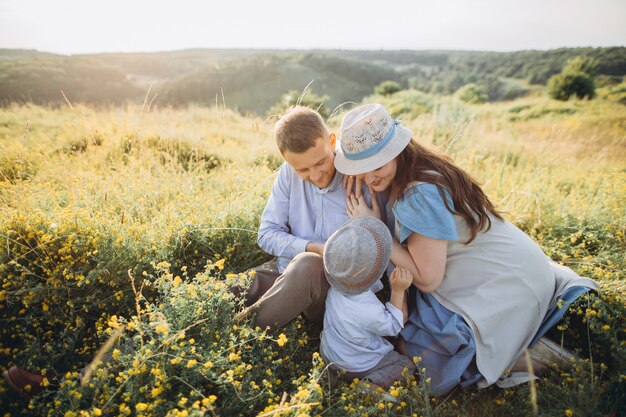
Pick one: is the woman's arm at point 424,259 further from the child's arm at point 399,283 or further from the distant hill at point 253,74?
the distant hill at point 253,74

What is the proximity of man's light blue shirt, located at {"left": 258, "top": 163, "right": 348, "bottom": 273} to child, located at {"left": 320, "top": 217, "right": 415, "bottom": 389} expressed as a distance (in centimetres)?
50

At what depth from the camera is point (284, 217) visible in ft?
9.70

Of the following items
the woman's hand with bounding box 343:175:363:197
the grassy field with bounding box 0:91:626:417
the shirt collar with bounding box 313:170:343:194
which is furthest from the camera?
the shirt collar with bounding box 313:170:343:194

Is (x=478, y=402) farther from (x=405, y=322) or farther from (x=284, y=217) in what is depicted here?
(x=284, y=217)

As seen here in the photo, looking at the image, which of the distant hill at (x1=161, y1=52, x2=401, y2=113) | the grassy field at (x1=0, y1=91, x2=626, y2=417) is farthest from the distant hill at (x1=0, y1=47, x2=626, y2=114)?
the grassy field at (x1=0, y1=91, x2=626, y2=417)

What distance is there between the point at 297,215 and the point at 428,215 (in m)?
1.10

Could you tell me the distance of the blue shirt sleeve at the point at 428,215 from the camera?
6.96 ft

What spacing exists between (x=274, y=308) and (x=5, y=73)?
10755 millimetres

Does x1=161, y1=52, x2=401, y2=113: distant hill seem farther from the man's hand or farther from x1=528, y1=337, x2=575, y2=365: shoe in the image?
x1=528, y1=337, x2=575, y2=365: shoe

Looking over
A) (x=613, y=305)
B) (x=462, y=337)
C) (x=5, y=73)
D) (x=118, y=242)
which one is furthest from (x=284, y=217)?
(x=5, y=73)

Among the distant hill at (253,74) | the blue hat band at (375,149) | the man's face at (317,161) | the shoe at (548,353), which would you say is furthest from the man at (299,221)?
the distant hill at (253,74)

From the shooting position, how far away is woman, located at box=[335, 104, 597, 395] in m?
2.18

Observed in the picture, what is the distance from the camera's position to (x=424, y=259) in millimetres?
2193

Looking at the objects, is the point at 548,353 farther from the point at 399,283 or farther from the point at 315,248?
the point at 315,248
